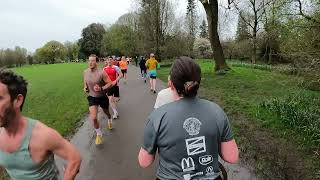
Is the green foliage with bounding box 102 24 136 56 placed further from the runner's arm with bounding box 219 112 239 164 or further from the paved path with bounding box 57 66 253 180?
the runner's arm with bounding box 219 112 239 164

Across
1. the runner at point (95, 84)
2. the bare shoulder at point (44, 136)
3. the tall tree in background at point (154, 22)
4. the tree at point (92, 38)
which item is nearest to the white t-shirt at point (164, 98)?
the bare shoulder at point (44, 136)

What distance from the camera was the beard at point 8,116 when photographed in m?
3.01

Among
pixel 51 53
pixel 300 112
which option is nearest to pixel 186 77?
pixel 300 112

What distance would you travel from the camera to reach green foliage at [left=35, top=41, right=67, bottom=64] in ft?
431

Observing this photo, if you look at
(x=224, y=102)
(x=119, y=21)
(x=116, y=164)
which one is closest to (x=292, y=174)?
(x=116, y=164)

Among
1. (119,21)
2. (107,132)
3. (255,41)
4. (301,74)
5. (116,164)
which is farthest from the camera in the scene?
(119,21)

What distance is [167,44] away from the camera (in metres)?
51.0

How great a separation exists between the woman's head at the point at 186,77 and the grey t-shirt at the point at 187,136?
2.9 inches

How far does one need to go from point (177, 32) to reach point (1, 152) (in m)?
52.1

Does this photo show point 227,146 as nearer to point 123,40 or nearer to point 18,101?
point 18,101

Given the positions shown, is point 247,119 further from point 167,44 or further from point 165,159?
point 167,44

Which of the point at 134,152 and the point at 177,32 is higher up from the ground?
the point at 177,32

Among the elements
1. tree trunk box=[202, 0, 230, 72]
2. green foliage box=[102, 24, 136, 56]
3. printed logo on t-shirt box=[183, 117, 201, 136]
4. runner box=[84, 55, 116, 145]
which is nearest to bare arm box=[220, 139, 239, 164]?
printed logo on t-shirt box=[183, 117, 201, 136]

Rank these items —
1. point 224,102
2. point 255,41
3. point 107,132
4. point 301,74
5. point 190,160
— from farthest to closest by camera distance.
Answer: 1. point 255,41
2. point 224,102
3. point 107,132
4. point 301,74
5. point 190,160
